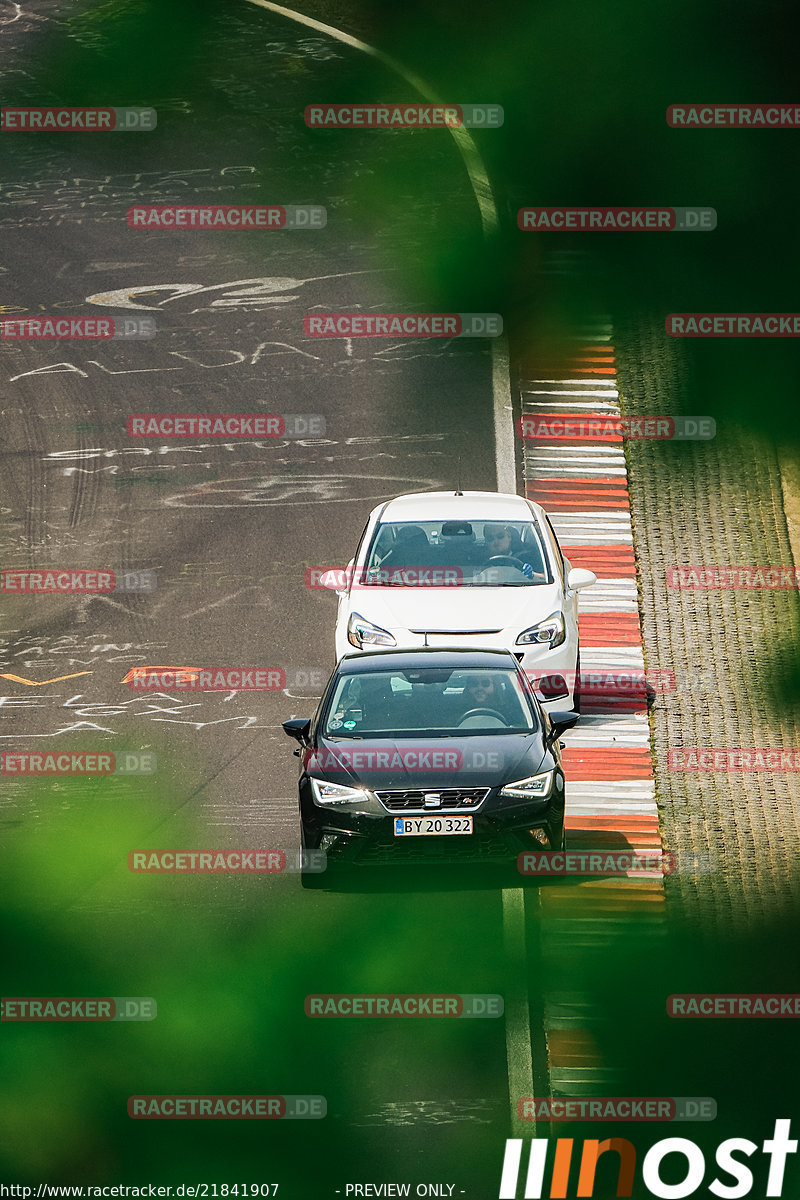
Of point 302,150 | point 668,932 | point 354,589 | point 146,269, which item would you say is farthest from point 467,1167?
point 302,150

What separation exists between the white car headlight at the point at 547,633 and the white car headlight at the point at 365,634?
4.18 ft

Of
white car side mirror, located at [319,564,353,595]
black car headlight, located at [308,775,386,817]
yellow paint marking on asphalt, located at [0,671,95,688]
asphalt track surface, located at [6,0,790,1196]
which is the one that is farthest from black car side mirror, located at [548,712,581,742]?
yellow paint marking on asphalt, located at [0,671,95,688]

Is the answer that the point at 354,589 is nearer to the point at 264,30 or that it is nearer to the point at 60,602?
the point at 60,602

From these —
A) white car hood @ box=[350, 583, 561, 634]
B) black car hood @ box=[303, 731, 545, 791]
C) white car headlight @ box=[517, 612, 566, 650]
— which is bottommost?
black car hood @ box=[303, 731, 545, 791]

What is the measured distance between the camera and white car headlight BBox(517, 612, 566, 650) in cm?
1527

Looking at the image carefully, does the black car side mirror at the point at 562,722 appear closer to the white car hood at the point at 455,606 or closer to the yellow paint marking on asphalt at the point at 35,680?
the white car hood at the point at 455,606

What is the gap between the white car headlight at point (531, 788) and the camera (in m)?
11.8

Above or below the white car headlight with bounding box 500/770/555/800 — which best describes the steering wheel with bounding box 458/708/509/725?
above

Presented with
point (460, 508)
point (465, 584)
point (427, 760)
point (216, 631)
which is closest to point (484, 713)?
point (427, 760)

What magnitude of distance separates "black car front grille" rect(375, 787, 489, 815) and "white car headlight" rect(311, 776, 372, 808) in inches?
6.7

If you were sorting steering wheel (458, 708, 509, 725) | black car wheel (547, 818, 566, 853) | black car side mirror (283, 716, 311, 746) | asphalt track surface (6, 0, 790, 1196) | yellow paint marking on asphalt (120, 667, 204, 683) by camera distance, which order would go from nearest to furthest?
asphalt track surface (6, 0, 790, 1196) → black car wheel (547, 818, 566, 853) → steering wheel (458, 708, 509, 725) → black car side mirror (283, 716, 311, 746) → yellow paint marking on asphalt (120, 667, 204, 683)

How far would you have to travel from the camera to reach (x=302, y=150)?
99.2ft

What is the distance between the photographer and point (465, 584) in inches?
628

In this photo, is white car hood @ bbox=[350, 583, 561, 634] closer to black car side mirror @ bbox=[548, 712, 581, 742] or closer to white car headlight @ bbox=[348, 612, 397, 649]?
white car headlight @ bbox=[348, 612, 397, 649]
